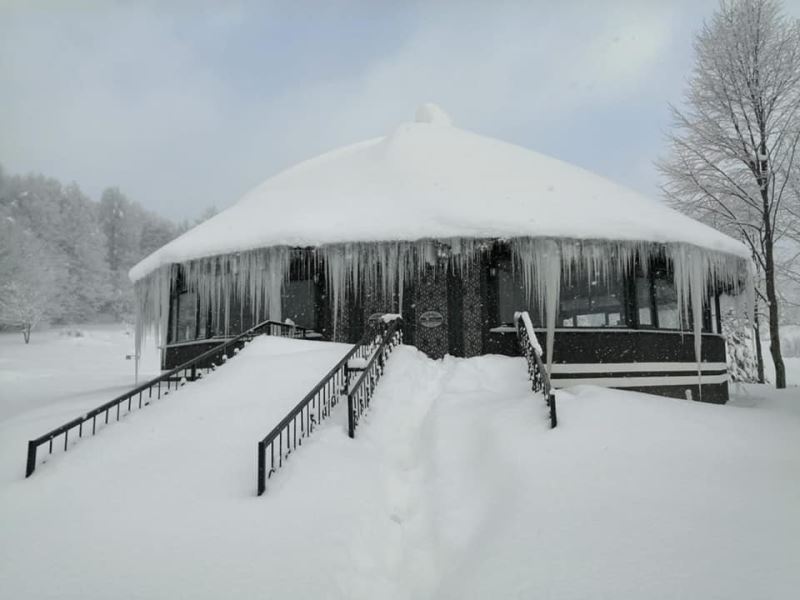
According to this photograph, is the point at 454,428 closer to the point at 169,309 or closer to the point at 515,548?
the point at 515,548

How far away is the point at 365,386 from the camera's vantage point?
732cm

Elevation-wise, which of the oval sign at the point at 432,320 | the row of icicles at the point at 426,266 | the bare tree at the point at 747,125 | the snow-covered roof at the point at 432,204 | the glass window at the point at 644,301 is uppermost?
the bare tree at the point at 747,125

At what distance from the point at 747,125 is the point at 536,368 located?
1350 centimetres

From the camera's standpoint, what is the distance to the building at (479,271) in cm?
1077

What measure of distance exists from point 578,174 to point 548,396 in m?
10.2

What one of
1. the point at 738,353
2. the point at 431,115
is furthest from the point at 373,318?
the point at 738,353

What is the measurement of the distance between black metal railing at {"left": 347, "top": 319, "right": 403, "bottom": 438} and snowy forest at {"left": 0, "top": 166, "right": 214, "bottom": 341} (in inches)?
1612

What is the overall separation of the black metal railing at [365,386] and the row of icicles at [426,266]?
192 cm

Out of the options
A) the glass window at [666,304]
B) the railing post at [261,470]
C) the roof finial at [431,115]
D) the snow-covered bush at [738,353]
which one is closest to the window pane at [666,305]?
the glass window at [666,304]

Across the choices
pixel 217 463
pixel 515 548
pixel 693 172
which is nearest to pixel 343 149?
pixel 693 172

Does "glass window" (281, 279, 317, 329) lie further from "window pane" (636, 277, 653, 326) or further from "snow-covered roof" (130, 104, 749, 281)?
"window pane" (636, 277, 653, 326)

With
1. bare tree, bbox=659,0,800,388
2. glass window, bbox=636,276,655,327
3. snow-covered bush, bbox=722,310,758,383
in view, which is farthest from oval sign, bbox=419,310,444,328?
snow-covered bush, bbox=722,310,758,383

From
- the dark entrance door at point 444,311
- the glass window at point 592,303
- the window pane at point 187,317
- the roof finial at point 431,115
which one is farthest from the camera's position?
the roof finial at point 431,115

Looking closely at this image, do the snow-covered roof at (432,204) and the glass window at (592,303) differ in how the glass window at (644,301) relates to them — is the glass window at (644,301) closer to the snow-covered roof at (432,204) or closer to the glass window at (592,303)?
the glass window at (592,303)
